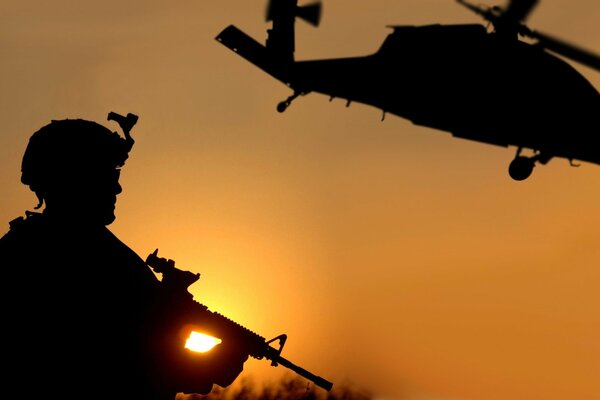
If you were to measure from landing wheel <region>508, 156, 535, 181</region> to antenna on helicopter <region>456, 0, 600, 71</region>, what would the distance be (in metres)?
3.10

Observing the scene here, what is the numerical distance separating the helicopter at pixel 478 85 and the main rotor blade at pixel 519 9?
0.07ft

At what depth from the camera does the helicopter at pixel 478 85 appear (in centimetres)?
1822

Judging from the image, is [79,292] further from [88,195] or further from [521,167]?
[521,167]

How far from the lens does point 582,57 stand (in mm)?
8672

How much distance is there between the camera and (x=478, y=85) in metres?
19.7

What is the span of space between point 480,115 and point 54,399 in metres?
A: 13.1

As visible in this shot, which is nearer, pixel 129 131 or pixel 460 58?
pixel 129 131

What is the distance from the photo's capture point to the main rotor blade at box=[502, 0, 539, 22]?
16909 millimetres

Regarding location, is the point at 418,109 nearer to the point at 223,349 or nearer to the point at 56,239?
the point at 223,349

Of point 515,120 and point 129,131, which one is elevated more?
point 515,120

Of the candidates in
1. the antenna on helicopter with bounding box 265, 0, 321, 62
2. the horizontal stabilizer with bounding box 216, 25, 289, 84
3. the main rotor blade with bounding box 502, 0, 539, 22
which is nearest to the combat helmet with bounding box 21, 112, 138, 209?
the main rotor blade with bounding box 502, 0, 539, 22

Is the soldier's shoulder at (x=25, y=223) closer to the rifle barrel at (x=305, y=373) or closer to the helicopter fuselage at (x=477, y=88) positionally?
the rifle barrel at (x=305, y=373)

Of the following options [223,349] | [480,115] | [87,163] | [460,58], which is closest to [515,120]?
[480,115]

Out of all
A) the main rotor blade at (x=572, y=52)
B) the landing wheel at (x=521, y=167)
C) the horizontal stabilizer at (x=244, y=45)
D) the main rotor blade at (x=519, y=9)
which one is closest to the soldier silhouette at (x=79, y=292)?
the main rotor blade at (x=572, y=52)
